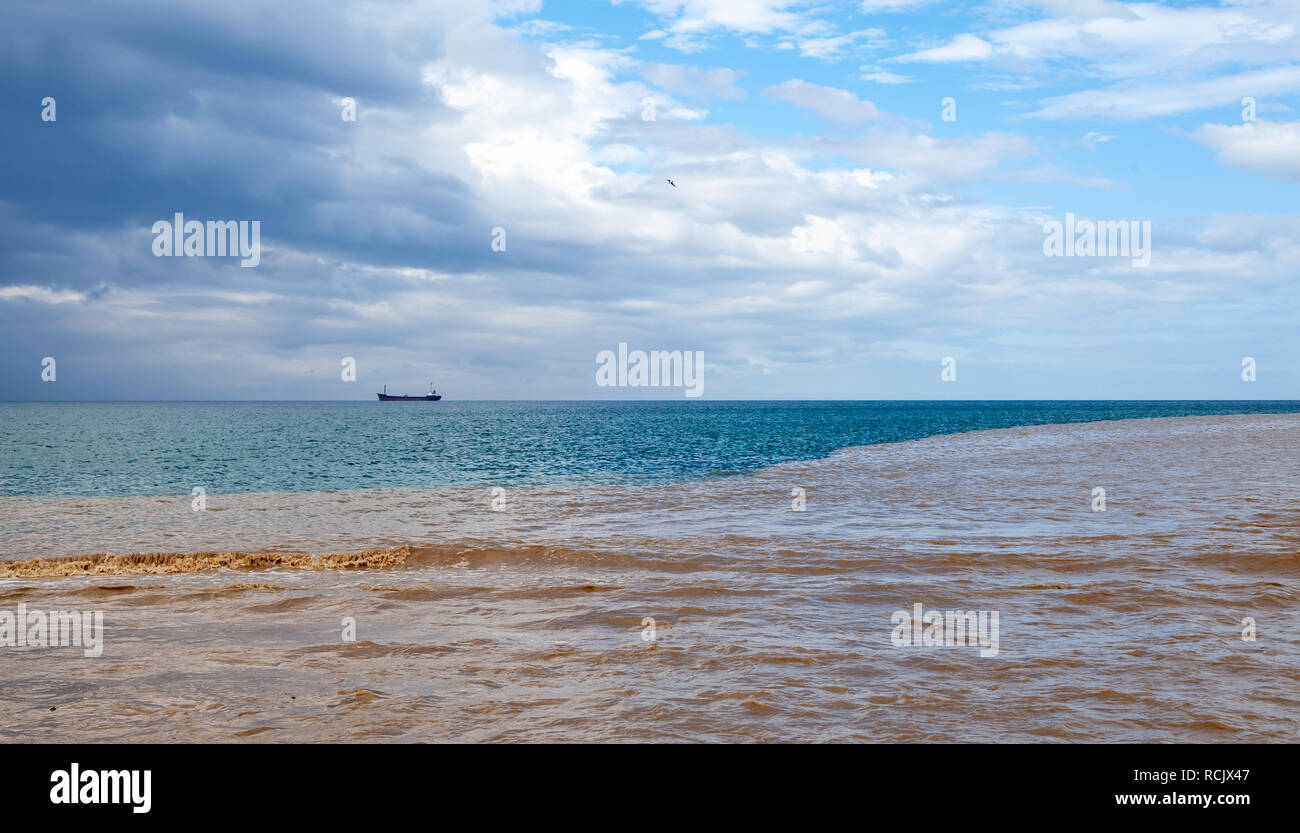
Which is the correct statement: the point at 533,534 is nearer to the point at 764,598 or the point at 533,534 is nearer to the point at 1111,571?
the point at 764,598

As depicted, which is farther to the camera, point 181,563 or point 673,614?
point 181,563

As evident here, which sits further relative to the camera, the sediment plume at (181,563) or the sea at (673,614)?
the sediment plume at (181,563)

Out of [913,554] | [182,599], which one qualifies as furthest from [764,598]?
[182,599]

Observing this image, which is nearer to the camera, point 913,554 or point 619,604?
point 619,604

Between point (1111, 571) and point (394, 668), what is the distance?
11461mm

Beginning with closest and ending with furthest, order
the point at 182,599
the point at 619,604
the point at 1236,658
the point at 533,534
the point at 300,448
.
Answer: the point at 1236,658
the point at 619,604
the point at 182,599
the point at 533,534
the point at 300,448

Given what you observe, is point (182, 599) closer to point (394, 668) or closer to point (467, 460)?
point (394, 668)

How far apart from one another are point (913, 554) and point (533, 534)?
890 cm

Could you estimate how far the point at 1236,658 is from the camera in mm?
8703

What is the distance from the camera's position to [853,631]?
10.3 metres

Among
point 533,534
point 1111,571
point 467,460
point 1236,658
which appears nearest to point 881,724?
point 1236,658

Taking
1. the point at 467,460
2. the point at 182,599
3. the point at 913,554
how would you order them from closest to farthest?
the point at 182,599 → the point at 913,554 → the point at 467,460

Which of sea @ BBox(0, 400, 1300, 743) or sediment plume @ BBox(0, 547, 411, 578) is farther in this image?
sediment plume @ BBox(0, 547, 411, 578)

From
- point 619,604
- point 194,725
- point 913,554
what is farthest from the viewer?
point 913,554
